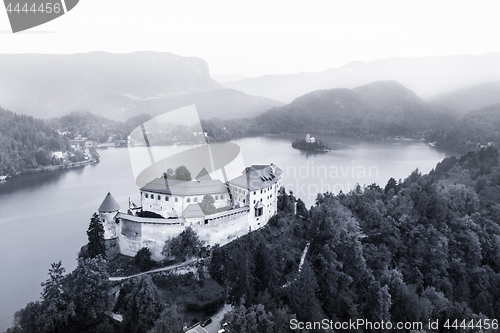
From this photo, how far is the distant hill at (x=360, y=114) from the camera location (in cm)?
8125

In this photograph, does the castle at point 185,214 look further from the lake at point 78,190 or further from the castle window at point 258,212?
the lake at point 78,190

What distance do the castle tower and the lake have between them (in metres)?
3.67

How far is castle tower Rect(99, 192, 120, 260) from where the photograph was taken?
17.1m

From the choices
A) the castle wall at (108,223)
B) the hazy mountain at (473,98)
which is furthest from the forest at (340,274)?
the hazy mountain at (473,98)

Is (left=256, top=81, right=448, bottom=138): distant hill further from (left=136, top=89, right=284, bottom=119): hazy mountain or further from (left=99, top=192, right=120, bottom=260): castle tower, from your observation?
(left=99, top=192, right=120, bottom=260): castle tower

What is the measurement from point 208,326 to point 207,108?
9844cm

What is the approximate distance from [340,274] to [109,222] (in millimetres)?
11937

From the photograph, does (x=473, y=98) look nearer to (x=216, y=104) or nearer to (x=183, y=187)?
(x=216, y=104)

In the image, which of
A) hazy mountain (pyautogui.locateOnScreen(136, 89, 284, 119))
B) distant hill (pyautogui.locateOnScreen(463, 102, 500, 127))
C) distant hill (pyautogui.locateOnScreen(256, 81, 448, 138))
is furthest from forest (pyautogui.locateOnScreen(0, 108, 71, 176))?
distant hill (pyautogui.locateOnScreen(463, 102, 500, 127))

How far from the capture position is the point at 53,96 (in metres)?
90.9

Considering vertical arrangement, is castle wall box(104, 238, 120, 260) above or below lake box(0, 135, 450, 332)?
above

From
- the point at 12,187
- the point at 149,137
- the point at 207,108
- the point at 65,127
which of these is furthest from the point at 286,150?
the point at 207,108

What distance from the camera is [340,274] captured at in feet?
54.1

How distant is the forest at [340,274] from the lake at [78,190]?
381cm
